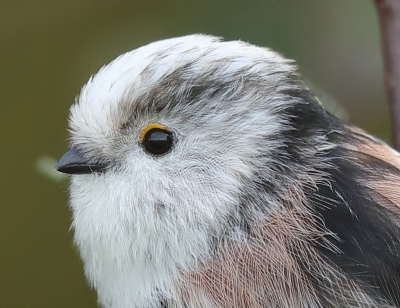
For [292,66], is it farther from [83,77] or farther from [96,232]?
[83,77]

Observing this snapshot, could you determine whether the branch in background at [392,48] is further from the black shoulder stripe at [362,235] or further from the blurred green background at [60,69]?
the blurred green background at [60,69]

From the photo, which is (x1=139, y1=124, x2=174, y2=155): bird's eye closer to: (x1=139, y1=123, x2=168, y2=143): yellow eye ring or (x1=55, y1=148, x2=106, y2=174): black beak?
(x1=139, y1=123, x2=168, y2=143): yellow eye ring

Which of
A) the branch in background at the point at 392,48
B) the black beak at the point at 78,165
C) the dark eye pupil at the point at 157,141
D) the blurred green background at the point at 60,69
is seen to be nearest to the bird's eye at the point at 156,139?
the dark eye pupil at the point at 157,141

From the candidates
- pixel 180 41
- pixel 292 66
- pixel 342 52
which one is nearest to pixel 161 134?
pixel 180 41

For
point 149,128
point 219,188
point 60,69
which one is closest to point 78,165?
point 149,128

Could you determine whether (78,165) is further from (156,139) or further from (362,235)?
(362,235)

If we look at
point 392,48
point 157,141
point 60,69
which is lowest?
point 60,69
